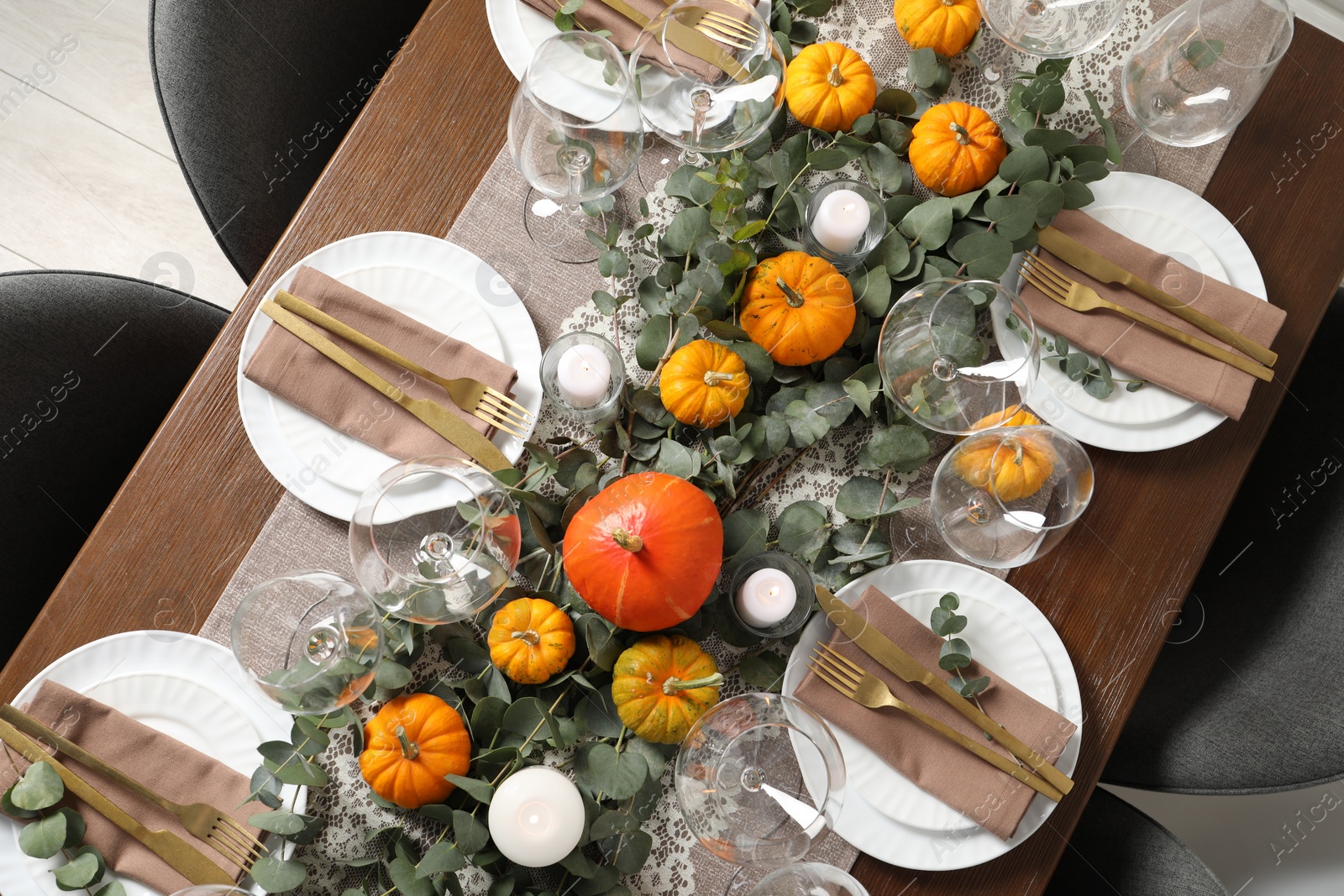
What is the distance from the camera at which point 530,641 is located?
0.85m

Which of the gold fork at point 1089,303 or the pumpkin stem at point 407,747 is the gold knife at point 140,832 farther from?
the gold fork at point 1089,303

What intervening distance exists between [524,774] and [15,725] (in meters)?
0.52

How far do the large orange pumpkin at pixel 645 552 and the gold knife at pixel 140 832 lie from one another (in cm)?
48

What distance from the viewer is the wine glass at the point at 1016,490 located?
2.84 feet

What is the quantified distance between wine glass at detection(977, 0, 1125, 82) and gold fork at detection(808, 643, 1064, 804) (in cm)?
71

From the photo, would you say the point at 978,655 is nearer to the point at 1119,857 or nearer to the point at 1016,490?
the point at 1016,490

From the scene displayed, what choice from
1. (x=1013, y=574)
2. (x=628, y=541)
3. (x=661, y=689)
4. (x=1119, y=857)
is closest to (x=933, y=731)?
(x=1013, y=574)

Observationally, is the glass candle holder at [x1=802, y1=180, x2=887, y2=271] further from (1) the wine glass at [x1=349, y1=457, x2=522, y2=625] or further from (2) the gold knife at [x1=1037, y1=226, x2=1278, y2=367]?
(1) the wine glass at [x1=349, y1=457, x2=522, y2=625]

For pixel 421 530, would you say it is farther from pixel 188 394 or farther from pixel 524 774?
pixel 188 394

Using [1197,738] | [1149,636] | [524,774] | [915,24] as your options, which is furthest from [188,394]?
[1197,738]

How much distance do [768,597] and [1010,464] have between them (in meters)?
0.28

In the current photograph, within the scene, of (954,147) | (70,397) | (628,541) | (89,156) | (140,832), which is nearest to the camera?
(628,541)

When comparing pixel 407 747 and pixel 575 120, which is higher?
pixel 575 120

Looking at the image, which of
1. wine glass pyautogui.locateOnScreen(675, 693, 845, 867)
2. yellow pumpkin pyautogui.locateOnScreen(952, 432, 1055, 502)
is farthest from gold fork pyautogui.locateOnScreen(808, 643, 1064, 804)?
yellow pumpkin pyautogui.locateOnScreen(952, 432, 1055, 502)
